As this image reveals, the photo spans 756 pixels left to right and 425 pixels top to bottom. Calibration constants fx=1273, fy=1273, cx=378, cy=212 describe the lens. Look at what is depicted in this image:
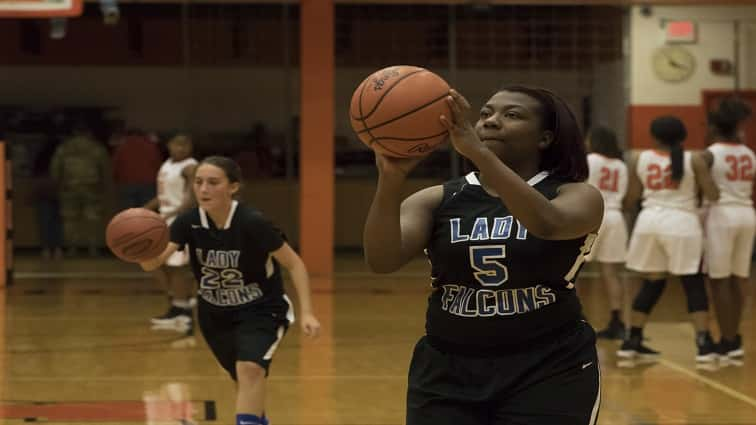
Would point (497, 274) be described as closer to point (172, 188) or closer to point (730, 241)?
point (730, 241)

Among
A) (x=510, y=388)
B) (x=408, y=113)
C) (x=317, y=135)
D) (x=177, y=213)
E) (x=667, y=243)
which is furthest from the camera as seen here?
(x=317, y=135)

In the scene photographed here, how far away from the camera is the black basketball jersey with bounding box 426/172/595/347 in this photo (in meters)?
3.40

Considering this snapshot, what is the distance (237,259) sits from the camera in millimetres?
6148

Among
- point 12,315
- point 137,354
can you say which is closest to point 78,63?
point 12,315

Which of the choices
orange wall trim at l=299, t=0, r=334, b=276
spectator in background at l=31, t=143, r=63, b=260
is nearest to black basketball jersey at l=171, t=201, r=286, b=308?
orange wall trim at l=299, t=0, r=334, b=276

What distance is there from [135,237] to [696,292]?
458 centimetres

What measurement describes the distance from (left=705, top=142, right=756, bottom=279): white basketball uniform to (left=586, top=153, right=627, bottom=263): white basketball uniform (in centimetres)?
111

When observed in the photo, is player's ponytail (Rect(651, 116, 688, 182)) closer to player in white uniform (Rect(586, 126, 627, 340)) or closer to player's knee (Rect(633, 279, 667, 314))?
player's knee (Rect(633, 279, 667, 314))

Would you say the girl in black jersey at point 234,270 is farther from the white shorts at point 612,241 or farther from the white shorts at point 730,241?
the white shorts at point 612,241

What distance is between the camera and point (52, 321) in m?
11.6

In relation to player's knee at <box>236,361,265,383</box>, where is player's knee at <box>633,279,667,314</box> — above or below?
below

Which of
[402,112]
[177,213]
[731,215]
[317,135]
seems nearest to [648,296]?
[731,215]

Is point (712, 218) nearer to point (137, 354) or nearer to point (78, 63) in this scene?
point (137, 354)

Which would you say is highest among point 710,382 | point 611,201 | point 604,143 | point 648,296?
point 604,143
